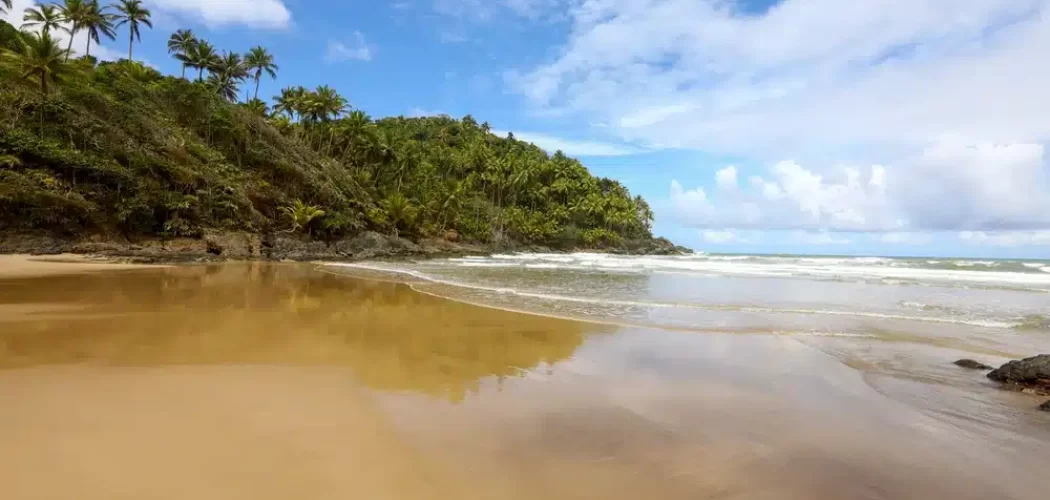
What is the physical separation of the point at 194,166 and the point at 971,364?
3733cm

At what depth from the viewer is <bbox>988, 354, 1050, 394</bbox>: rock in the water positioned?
570 cm

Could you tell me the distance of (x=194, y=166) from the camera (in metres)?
31.1

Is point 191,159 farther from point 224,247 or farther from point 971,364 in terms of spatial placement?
point 971,364

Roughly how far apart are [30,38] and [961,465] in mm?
52033

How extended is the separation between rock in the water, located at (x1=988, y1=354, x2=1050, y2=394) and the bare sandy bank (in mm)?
21881

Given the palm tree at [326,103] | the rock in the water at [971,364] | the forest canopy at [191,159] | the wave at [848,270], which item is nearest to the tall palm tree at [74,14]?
the forest canopy at [191,159]

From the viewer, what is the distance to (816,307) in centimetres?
1279

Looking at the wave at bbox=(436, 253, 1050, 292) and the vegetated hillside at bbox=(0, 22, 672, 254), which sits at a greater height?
the vegetated hillside at bbox=(0, 22, 672, 254)

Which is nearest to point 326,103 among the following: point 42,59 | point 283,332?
point 42,59

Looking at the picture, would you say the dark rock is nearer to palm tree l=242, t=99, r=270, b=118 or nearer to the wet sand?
palm tree l=242, t=99, r=270, b=118

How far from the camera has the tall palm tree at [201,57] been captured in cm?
4650

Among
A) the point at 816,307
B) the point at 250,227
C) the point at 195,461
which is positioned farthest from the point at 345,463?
the point at 250,227

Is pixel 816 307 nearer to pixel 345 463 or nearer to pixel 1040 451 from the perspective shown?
pixel 1040 451

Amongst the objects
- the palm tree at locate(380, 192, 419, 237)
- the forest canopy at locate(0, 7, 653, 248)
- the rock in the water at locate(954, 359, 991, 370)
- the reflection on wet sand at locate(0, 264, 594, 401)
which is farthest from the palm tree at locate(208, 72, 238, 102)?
the rock in the water at locate(954, 359, 991, 370)
